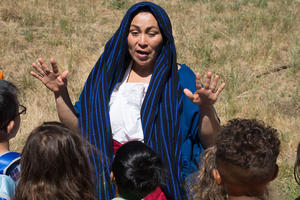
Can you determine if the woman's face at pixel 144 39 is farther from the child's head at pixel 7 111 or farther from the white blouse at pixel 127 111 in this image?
the child's head at pixel 7 111

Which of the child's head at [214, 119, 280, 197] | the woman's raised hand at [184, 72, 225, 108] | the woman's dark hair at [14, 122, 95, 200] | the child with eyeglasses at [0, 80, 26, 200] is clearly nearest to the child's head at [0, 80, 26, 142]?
the child with eyeglasses at [0, 80, 26, 200]

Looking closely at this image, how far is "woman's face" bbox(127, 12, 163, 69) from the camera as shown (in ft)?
10.4

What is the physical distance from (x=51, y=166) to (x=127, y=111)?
124cm

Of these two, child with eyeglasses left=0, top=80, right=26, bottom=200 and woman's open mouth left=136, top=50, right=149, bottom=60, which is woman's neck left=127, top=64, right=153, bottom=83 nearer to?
woman's open mouth left=136, top=50, right=149, bottom=60

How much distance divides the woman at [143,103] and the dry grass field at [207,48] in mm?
1038

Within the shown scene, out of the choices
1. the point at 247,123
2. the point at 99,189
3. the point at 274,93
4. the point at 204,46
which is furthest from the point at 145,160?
the point at 204,46

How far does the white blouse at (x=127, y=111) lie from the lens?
120 inches

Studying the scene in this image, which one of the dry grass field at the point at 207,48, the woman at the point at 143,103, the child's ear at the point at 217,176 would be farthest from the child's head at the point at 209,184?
the dry grass field at the point at 207,48

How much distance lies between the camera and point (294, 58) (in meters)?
5.91

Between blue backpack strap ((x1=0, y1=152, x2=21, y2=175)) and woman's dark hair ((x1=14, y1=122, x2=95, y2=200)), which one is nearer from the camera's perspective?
woman's dark hair ((x1=14, y1=122, x2=95, y2=200))

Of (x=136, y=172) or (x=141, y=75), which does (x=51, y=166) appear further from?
(x=141, y=75)

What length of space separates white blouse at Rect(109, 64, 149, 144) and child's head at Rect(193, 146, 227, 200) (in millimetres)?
837

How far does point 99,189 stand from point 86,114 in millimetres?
576

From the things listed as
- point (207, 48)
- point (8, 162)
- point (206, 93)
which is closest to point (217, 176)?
point (206, 93)
